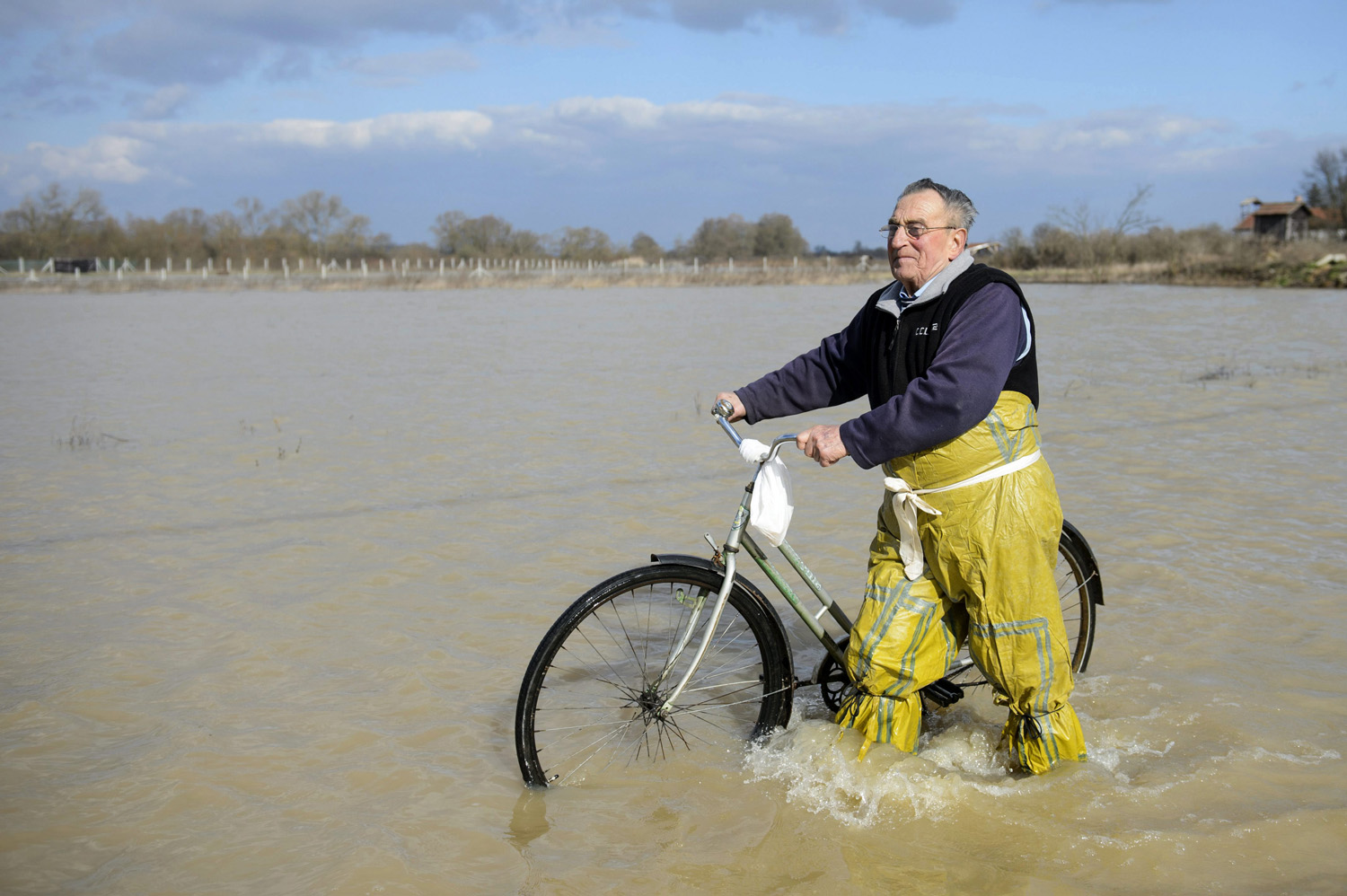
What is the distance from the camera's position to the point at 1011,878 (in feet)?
9.77

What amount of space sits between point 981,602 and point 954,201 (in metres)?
1.26

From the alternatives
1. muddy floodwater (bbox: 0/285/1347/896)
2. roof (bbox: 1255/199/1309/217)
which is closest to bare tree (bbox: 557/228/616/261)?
roof (bbox: 1255/199/1309/217)

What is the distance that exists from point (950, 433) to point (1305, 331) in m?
21.2

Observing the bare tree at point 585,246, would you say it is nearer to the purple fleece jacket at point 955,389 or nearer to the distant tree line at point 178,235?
the distant tree line at point 178,235

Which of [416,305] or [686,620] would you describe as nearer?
[686,620]

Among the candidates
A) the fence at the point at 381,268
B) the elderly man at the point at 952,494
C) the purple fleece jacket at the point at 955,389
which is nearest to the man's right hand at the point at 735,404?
the elderly man at the point at 952,494

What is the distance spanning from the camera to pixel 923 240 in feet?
10.4

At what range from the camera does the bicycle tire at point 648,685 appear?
131 inches

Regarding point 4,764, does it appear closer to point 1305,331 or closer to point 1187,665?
point 1187,665

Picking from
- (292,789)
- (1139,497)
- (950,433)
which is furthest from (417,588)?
(1139,497)

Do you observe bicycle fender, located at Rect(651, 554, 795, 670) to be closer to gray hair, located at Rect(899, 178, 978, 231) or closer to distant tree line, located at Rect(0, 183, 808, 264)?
gray hair, located at Rect(899, 178, 978, 231)

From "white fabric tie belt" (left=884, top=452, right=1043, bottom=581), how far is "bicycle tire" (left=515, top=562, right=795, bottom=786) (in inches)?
19.9

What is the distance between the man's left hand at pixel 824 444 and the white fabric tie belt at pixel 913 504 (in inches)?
7.2

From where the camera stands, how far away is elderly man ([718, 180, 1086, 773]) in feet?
9.93
